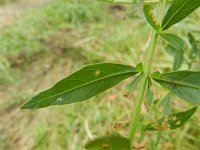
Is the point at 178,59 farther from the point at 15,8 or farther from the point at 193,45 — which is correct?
the point at 15,8

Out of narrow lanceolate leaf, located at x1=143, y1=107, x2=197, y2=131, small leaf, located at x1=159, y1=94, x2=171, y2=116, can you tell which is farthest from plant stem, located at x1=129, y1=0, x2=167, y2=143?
small leaf, located at x1=159, y1=94, x2=171, y2=116

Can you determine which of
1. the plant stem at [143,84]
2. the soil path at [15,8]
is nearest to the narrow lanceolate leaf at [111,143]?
the plant stem at [143,84]

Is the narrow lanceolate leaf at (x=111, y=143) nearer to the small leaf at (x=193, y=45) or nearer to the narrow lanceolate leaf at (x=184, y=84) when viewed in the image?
the narrow lanceolate leaf at (x=184, y=84)

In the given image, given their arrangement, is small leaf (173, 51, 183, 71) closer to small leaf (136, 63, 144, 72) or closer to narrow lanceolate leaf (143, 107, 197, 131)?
narrow lanceolate leaf (143, 107, 197, 131)

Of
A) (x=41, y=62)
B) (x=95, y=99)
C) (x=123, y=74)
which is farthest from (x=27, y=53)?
(x=123, y=74)

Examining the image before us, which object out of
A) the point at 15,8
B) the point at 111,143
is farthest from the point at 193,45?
the point at 15,8

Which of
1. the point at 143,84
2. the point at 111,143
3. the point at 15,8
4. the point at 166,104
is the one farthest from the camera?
the point at 15,8
